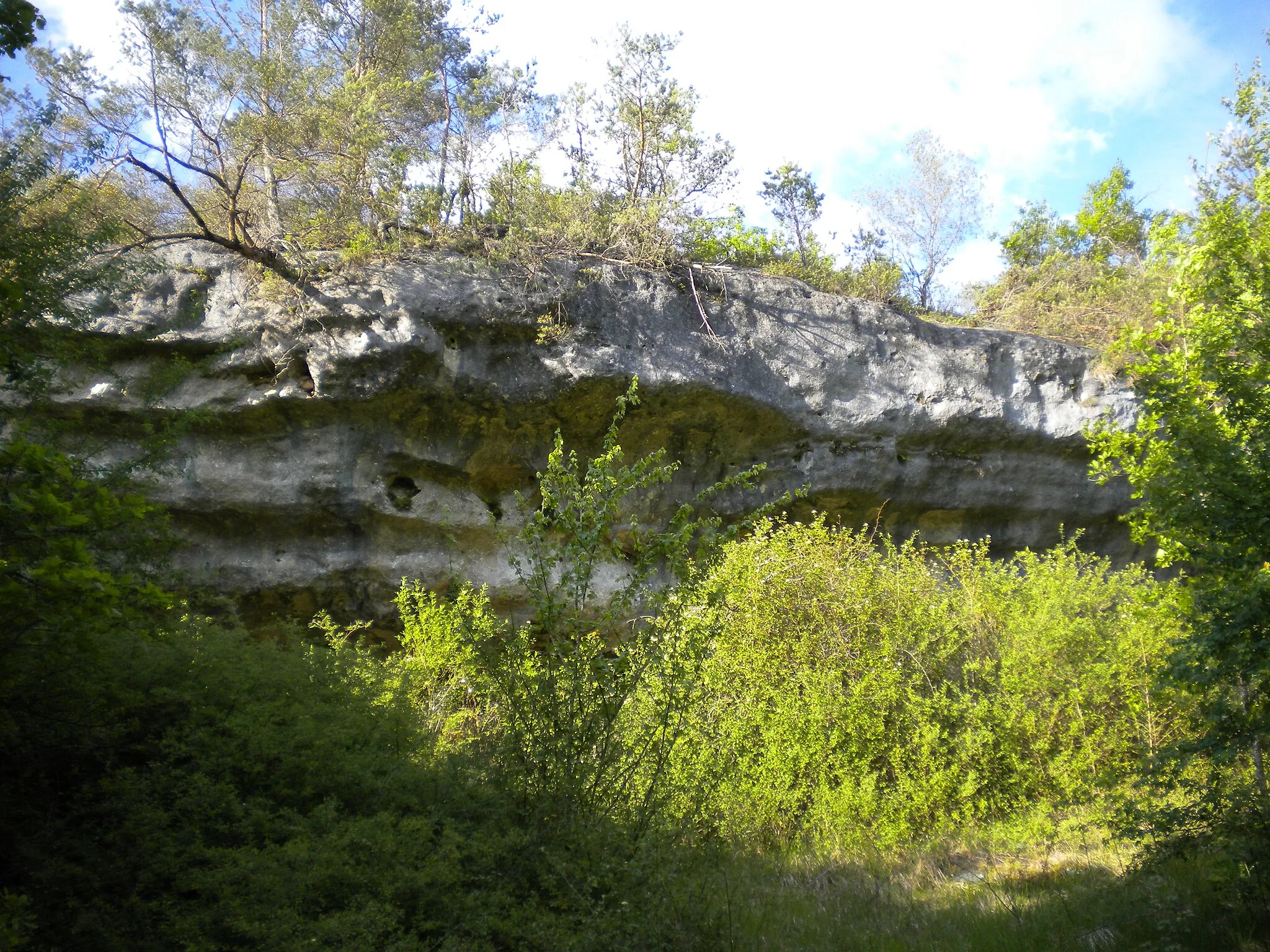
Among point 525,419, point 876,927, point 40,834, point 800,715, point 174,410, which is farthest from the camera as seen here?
point 525,419

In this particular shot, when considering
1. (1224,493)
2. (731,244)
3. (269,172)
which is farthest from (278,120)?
(1224,493)

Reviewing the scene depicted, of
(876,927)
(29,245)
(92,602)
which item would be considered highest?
(29,245)

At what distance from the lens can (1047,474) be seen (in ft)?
40.7

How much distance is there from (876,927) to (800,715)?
2502 mm

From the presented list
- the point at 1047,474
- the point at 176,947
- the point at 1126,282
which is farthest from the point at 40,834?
the point at 1126,282

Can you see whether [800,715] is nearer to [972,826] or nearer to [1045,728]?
[972,826]

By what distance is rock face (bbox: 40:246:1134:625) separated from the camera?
935 centimetres

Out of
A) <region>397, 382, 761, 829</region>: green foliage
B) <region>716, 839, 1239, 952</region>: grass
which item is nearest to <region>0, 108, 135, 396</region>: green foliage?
<region>397, 382, 761, 829</region>: green foliage

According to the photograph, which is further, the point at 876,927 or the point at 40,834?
the point at 876,927

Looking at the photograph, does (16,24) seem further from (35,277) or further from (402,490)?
(402,490)

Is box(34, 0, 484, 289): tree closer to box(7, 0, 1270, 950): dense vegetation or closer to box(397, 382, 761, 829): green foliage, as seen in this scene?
box(7, 0, 1270, 950): dense vegetation

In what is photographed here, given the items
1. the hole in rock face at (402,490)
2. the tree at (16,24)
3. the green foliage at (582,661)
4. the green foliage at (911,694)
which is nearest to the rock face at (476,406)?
the hole in rock face at (402,490)

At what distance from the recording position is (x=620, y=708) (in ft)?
13.2

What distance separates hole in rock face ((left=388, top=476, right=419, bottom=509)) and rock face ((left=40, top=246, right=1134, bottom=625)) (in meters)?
0.03
